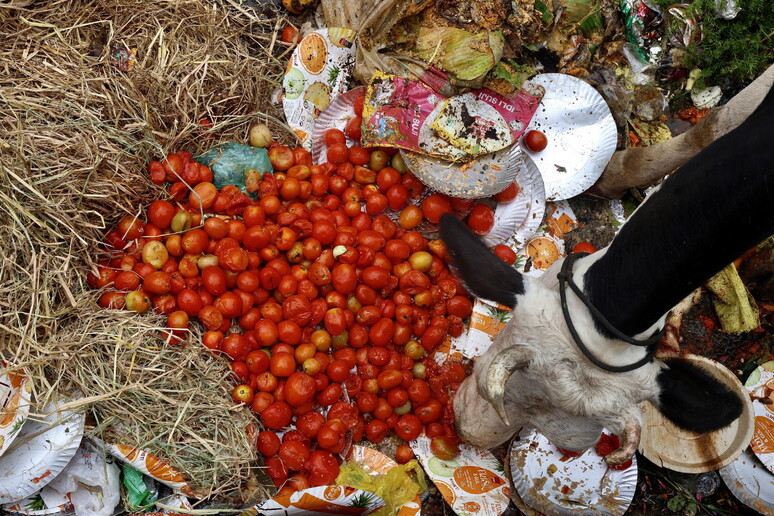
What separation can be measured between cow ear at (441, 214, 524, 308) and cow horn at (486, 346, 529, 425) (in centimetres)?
25

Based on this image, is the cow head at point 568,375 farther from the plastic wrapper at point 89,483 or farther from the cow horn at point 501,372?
the plastic wrapper at point 89,483

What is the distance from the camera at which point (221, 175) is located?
12.4 feet

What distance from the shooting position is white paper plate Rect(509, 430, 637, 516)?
354 cm

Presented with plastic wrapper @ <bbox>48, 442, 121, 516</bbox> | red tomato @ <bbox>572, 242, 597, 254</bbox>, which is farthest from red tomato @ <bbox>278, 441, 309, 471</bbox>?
red tomato @ <bbox>572, 242, 597, 254</bbox>

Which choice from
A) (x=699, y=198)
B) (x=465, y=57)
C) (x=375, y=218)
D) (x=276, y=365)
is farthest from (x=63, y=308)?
(x=699, y=198)

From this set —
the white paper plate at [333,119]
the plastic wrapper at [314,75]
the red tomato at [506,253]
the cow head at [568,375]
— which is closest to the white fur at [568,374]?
the cow head at [568,375]

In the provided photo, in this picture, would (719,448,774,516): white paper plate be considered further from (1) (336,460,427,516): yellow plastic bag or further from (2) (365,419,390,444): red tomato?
(2) (365,419,390,444): red tomato

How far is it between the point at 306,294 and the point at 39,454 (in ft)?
5.19

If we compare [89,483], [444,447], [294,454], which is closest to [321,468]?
[294,454]

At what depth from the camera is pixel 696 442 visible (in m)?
3.71

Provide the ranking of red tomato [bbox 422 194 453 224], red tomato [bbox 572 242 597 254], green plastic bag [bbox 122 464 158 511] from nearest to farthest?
green plastic bag [bbox 122 464 158 511] → red tomato [bbox 422 194 453 224] → red tomato [bbox 572 242 597 254]

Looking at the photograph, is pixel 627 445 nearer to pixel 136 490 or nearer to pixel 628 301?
pixel 628 301

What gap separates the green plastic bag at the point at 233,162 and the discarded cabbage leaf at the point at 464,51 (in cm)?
130

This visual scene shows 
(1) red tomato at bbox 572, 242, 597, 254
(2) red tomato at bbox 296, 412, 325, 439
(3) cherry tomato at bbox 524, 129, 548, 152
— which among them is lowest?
(2) red tomato at bbox 296, 412, 325, 439
